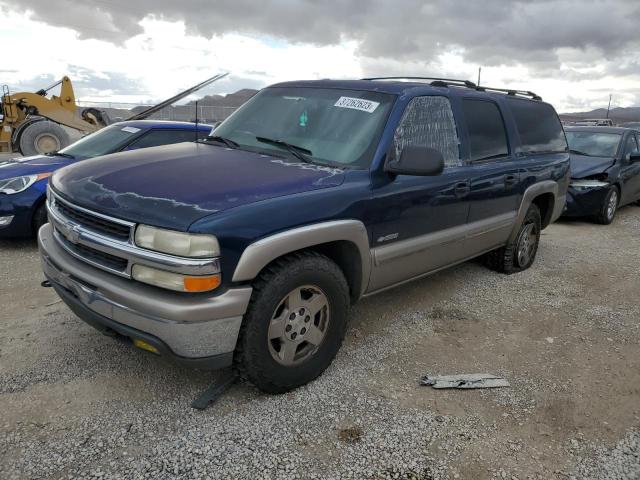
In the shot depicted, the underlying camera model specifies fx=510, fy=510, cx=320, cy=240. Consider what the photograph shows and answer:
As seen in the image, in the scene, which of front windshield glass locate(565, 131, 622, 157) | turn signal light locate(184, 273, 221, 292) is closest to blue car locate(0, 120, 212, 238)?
turn signal light locate(184, 273, 221, 292)

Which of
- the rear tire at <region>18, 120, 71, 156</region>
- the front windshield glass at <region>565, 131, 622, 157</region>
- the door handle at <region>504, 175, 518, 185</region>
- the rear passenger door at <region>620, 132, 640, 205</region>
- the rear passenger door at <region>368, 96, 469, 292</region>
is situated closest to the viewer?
the rear passenger door at <region>368, 96, 469, 292</region>

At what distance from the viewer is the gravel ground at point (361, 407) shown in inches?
97.6

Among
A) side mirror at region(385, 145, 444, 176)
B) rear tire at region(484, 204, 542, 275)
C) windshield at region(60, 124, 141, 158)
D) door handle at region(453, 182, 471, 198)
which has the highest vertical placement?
side mirror at region(385, 145, 444, 176)

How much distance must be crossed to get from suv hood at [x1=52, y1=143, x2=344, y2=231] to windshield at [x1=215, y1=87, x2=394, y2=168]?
0.62ft

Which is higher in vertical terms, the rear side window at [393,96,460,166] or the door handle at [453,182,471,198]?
the rear side window at [393,96,460,166]

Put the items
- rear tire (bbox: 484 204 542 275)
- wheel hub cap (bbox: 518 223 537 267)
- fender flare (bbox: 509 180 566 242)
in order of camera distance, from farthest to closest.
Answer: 1. wheel hub cap (bbox: 518 223 537 267)
2. rear tire (bbox: 484 204 542 275)
3. fender flare (bbox: 509 180 566 242)

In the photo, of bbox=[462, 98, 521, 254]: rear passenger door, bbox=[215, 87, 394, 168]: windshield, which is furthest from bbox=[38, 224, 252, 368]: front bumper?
bbox=[462, 98, 521, 254]: rear passenger door

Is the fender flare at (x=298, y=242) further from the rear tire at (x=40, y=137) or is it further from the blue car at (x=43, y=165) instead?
the rear tire at (x=40, y=137)

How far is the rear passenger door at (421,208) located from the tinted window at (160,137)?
372 centimetres

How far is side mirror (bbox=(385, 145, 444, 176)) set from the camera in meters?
3.20

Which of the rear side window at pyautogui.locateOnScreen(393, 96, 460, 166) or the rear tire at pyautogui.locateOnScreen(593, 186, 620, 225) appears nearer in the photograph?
the rear side window at pyautogui.locateOnScreen(393, 96, 460, 166)

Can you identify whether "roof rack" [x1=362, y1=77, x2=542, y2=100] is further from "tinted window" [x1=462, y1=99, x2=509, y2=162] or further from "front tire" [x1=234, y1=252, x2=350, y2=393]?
"front tire" [x1=234, y1=252, x2=350, y2=393]

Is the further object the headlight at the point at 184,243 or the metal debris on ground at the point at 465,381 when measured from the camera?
the metal debris on ground at the point at 465,381

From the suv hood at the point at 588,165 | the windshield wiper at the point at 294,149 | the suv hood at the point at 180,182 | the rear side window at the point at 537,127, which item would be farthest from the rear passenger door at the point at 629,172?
the suv hood at the point at 180,182
